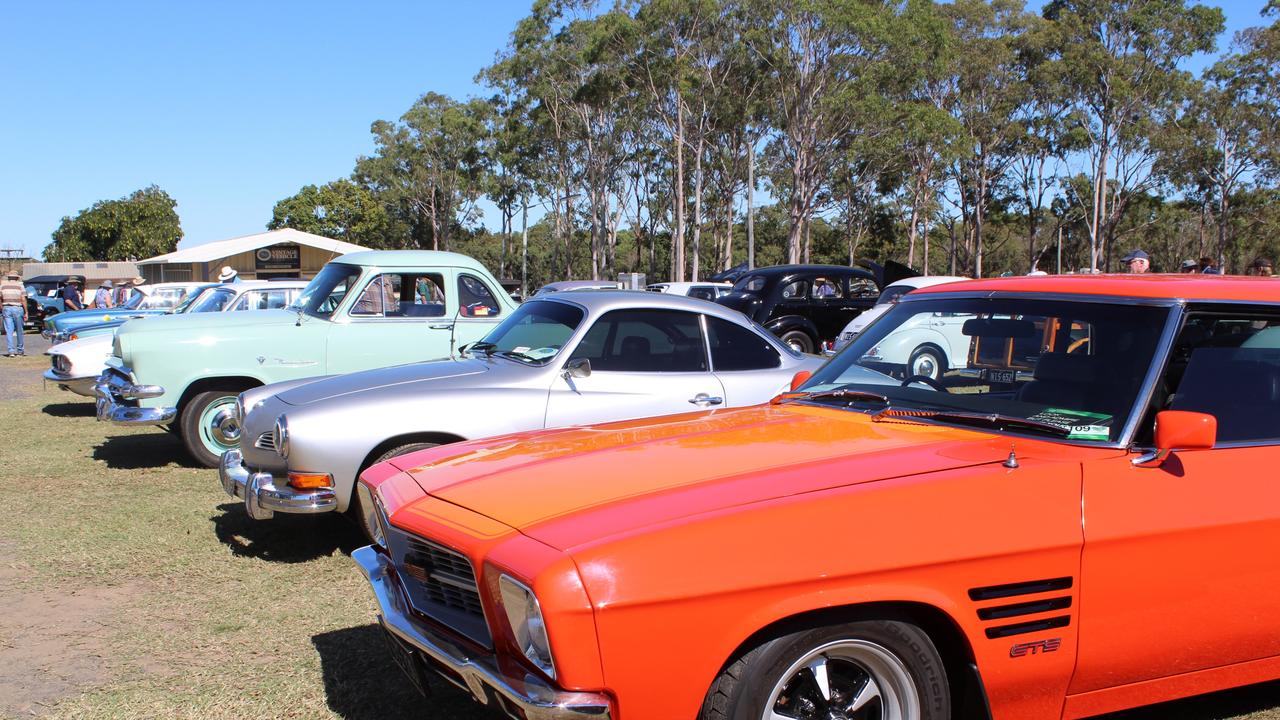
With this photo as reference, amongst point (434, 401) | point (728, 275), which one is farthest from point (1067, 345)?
point (728, 275)

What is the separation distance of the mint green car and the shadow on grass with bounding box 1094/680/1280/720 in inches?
253

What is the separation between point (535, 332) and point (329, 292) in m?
3.36

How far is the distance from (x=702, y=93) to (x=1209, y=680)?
39183 millimetres

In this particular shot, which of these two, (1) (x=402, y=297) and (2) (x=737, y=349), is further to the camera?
(1) (x=402, y=297)

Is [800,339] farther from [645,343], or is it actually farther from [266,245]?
[266,245]

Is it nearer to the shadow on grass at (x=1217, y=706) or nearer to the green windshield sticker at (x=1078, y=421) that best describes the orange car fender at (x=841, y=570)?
the green windshield sticker at (x=1078, y=421)

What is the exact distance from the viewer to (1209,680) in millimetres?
3043

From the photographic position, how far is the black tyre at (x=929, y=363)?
12.2 ft

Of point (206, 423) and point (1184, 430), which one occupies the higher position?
point (1184, 430)

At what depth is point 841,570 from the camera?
8.09 ft

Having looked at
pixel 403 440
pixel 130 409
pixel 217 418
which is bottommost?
pixel 217 418

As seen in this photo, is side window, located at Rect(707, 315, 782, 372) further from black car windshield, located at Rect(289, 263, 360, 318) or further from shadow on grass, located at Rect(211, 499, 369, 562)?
black car windshield, located at Rect(289, 263, 360, 318)

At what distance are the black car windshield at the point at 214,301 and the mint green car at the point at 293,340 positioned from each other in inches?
121

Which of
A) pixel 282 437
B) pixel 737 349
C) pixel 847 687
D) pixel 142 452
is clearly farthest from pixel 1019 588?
pixel 142 452
